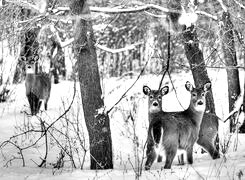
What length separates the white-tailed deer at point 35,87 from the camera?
1305 centimetres

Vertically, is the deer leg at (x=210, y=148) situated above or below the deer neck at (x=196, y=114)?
below

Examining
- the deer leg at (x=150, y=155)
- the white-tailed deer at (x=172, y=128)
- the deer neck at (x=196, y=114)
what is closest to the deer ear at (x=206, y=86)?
the white-tailed deer at (x=172, y=128)

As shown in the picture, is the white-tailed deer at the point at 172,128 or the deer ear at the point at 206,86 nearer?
the white-tailed deer at the point at 172,128

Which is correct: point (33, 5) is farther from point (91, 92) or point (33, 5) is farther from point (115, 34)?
point (115, 34)

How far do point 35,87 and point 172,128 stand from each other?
7.13 meters

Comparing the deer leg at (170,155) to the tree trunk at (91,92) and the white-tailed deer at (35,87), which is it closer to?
the tree trunk at (91,92)

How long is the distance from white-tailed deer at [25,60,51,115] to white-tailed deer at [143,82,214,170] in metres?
5.52

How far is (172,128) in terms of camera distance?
712cm

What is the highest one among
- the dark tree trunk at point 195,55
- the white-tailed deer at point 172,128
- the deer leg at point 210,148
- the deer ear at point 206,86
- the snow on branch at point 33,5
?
the snow on branch at point 33,5

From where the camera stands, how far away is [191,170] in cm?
662

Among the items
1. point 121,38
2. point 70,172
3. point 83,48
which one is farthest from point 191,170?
point 121,38

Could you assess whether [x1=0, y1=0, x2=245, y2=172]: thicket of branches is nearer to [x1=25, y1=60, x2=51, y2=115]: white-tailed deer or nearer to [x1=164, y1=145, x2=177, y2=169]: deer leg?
[x1=25, y1=60, x2=51, y2=115]: white-tailed deer

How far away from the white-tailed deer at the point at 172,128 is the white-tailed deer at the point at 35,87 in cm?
552

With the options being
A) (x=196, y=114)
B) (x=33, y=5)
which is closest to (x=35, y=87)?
(x=33, y=5)
